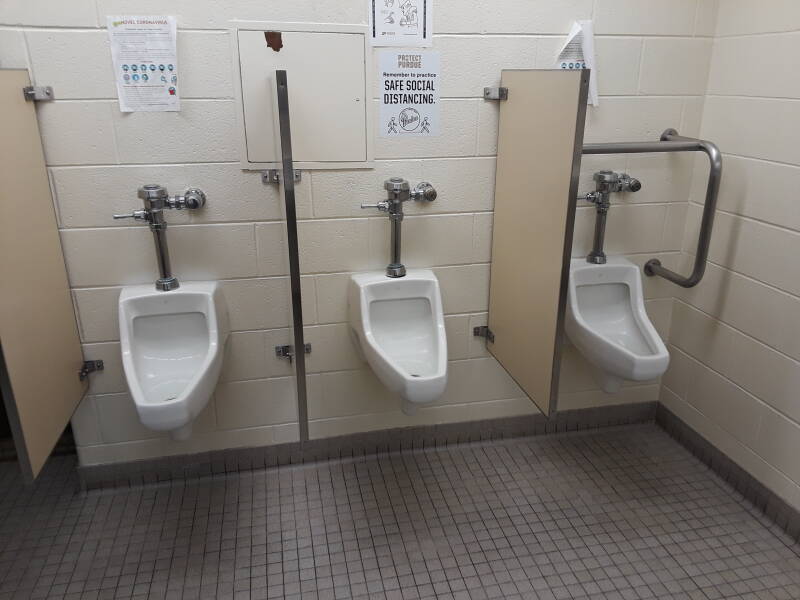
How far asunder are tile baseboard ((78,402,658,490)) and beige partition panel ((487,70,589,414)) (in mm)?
453

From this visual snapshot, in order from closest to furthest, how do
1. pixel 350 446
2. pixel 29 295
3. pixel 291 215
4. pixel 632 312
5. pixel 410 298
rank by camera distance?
1. pixel 291 215
2. pixel 29 295
3. pixel 410 298
4. pixel 632 312
5. pixel 350 446

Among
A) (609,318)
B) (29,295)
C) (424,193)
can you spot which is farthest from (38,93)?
(609,318)

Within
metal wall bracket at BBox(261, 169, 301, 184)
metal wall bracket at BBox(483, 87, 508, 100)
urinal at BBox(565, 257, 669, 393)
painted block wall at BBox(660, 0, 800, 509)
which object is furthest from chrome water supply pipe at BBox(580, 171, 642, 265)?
metal wall bracket at BBox(261, 169, 301, 184)

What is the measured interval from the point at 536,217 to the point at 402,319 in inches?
23.6

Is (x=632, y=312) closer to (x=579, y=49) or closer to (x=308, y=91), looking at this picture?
(x=579, y=49)

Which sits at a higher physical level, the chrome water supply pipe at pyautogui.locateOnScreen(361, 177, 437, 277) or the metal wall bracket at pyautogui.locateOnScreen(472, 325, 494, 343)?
the chrome water supply pipe at pyautogui.locateOnScreen(361, 177, 437, 277)

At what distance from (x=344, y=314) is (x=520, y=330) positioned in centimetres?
63

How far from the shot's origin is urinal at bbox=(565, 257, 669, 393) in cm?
201

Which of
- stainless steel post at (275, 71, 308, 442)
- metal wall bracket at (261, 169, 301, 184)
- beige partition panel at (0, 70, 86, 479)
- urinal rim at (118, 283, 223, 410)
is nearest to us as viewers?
stainless steel post at (275, 71, 308, 442)

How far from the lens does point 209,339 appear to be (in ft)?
6.38

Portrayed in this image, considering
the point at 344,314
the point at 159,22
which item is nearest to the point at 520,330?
the point at 344,314

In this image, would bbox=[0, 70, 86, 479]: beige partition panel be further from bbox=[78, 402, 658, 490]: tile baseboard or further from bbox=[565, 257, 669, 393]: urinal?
bbox=[565, 257, 669, 393]: urinal

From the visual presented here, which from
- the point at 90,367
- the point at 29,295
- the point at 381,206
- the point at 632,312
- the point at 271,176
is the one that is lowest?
the point at 90,367

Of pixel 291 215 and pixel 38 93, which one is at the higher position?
pixel 38 93
